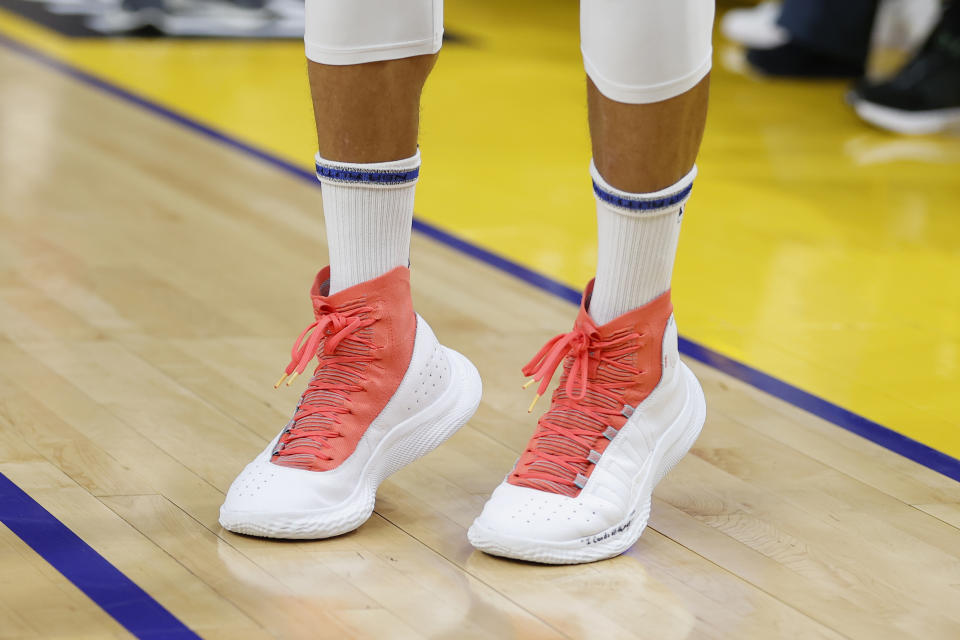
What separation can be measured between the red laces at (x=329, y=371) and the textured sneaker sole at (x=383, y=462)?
5 centimetres

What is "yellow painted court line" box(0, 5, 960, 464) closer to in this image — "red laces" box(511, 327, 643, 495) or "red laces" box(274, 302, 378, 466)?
"red laces" box(511, 327, 643, 495)

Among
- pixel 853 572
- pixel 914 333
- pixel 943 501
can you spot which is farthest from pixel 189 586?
pixel 914 333

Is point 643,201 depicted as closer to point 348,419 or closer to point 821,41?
point 348,419

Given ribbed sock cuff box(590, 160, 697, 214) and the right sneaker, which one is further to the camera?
the right sneaker

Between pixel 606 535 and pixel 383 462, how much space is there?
0.61ft

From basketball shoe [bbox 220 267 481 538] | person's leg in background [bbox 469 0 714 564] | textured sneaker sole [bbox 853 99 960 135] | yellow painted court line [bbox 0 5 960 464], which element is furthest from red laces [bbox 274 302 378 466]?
textured sneaker sole [bbox 853 99 960 135]

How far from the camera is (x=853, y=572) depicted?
1018mm

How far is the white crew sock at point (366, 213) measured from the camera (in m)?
1.02

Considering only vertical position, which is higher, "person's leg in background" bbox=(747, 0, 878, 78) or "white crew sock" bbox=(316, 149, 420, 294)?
"white crew sock" bbox=(316, 149, 420, 294)

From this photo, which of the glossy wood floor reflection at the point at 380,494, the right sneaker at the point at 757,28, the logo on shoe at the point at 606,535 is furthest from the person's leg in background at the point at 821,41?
the logo on shoe at the point at 606,535

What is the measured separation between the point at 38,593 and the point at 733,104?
2322 mm

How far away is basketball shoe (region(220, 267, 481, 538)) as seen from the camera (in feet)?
3.28

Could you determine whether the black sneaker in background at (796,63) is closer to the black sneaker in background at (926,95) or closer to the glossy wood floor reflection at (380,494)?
the black sneaker in background at (926,95)

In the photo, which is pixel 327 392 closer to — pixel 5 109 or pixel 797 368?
pixel 797 368
